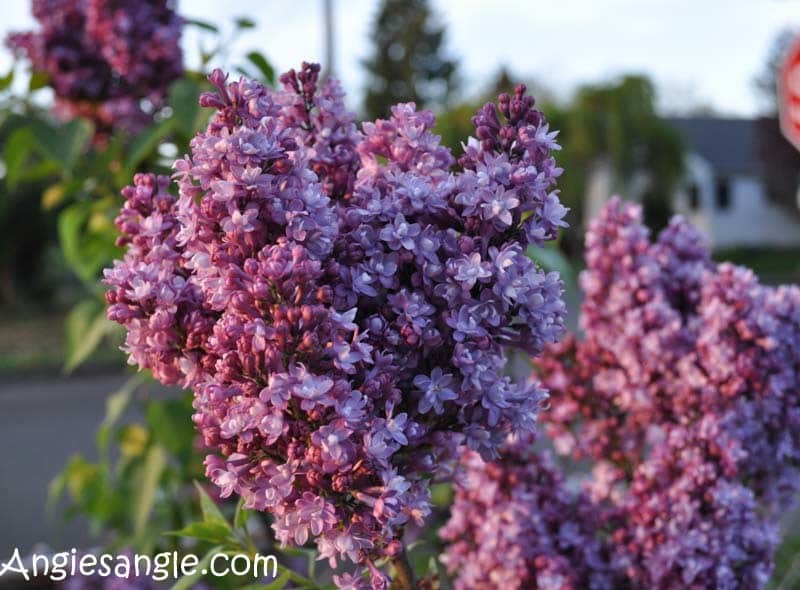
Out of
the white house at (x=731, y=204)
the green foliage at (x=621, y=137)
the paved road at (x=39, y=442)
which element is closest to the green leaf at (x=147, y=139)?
the paved road at (x=39, y=442)

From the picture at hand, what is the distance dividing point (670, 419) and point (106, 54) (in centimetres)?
190

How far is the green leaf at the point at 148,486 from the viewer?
2.86m

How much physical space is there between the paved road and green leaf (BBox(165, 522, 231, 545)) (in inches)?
160

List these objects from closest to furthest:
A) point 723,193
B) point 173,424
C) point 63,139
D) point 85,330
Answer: point 63,139 < point 173,424 < point 85,330 < point 723,193

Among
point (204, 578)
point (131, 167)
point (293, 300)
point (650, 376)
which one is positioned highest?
point (131, 167)

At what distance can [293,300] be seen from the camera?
1.18m

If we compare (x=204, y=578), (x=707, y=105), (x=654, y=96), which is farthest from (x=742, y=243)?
(x=204, y=578)

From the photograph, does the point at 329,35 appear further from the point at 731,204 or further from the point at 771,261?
the point at 731,204

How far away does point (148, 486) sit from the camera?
290cm

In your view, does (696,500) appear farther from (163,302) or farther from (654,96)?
(654,96)

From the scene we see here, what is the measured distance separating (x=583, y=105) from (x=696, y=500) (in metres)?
37.2

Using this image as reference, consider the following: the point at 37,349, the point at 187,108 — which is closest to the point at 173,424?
the point at 187,108

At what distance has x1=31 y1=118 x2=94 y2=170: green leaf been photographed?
2.66 m

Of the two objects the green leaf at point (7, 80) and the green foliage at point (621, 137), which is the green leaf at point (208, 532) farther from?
the green foliage at point (621, 137)
